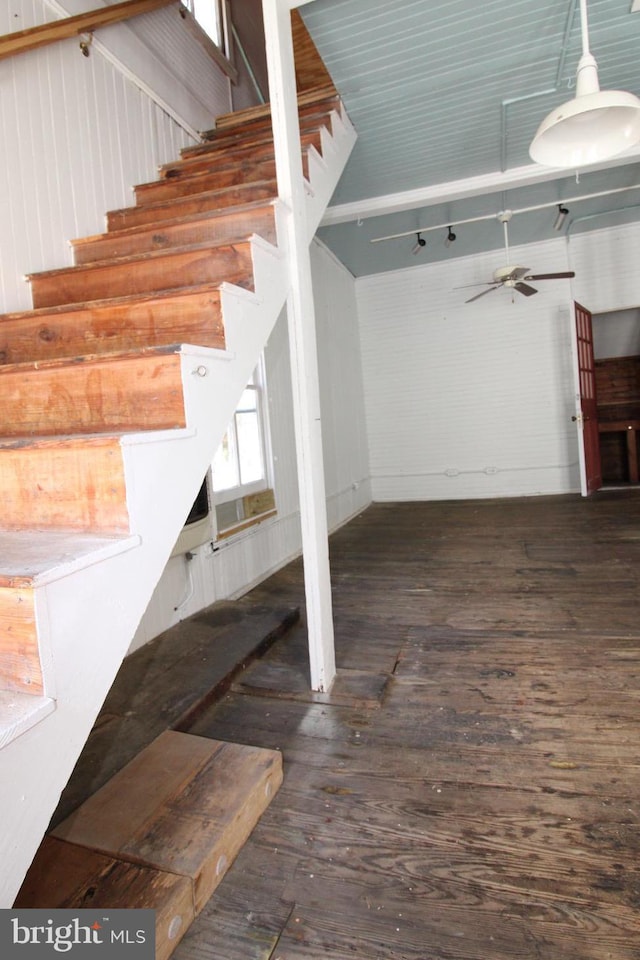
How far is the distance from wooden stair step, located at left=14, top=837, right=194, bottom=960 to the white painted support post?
1.18 meters

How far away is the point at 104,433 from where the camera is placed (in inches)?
54.5

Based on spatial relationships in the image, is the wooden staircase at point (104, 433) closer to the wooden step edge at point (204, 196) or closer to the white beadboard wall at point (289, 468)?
the wooden step edge at point (204, 196)

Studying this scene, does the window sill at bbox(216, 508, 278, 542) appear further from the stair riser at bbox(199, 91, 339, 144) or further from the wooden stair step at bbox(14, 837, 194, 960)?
the stair riser at bbox(199, 91, 339, 144)

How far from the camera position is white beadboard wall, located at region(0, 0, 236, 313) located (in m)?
2.31

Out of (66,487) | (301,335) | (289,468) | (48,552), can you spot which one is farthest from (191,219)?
(289,468)

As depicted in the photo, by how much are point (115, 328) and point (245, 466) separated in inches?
93.6

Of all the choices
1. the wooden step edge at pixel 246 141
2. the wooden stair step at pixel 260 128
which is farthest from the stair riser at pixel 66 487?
the wooden stair step at pixel 260 128

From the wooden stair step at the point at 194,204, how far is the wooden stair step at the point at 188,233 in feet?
0.31

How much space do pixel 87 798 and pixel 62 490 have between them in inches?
44.5

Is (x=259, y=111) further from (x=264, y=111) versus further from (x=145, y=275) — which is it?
(x=145, y=275)

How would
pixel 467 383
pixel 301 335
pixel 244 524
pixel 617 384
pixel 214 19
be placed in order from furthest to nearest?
1. pixel 617 384
2. pixel 467 383
3. pixel 214 19
4. pixel 244 524
5. pixel 301 335

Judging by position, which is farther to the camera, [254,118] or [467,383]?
[467,383]

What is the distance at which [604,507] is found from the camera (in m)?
6.04

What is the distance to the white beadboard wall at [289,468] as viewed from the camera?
10.6 ft
